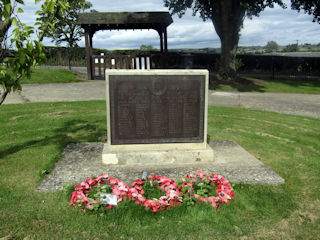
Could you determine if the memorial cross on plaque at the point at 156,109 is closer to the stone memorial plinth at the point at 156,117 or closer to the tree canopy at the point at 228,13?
the stone memorial plinth at the point at 156,117

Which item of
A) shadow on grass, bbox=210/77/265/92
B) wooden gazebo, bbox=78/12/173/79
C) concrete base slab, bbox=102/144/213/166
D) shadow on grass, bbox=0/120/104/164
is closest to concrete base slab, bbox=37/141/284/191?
concrete base slab, bbox=102/144/213/166

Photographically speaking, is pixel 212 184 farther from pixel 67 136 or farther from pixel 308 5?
pixel 308 5

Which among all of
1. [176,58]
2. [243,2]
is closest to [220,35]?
[243,2]

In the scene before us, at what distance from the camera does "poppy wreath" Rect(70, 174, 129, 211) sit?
4164 mm

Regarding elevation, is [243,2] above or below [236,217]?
above

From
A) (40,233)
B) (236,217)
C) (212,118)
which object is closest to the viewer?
(40,233)

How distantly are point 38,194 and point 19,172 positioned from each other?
3.51 ft

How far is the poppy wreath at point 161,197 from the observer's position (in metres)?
4.18

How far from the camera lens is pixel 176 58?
3033 centimetres

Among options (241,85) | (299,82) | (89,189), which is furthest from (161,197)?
(299,82)

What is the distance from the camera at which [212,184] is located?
4828 mm

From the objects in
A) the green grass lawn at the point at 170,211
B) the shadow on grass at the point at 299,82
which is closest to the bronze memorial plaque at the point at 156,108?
the green grass lawn at the point at 170,211

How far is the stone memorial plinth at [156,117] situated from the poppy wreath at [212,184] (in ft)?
3.23

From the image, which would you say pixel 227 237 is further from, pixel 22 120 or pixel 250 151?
pixel 22 120
